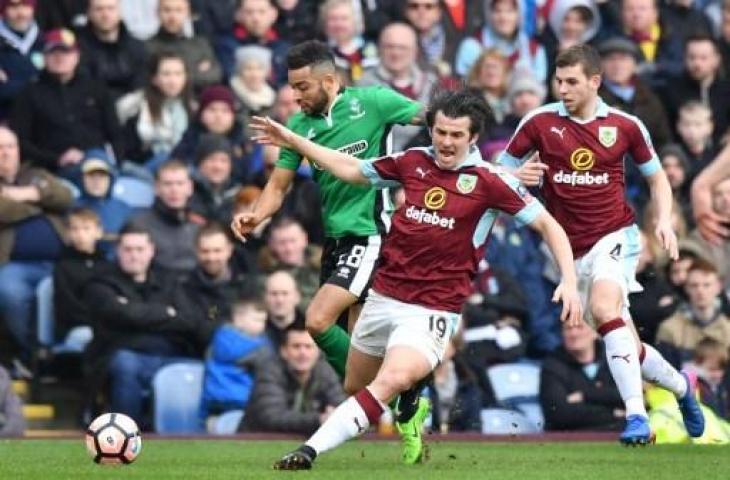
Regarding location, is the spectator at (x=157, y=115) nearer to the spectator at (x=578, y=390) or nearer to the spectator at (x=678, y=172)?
the spectator at (x=578, y=390)

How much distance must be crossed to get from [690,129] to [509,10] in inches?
90.5

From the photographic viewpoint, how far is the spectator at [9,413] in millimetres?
16781

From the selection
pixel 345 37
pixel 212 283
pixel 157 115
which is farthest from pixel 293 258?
pixel 345 37

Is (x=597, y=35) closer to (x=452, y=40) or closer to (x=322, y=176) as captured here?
(x=452, y=40)

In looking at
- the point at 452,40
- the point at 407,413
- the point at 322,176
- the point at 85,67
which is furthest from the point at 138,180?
the point at 407,413

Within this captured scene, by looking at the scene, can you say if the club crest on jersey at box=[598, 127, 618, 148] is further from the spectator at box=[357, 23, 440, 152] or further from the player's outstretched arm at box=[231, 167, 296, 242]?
the spectator at box=[357, 23, 440, 152]

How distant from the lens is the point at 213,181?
19359mm

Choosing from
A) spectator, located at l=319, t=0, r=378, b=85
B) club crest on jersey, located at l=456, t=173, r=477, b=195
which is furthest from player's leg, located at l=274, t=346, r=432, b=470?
spectator, located at l=319, t=0, r=378, b=85

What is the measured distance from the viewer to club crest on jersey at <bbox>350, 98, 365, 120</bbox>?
14086 millimetres

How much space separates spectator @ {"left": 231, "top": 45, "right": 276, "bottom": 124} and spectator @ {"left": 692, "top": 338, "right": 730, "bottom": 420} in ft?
16.2

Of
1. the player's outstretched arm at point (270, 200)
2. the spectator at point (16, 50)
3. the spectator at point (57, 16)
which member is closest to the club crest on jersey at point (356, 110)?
the player's outstretched arm at point (270, 200)

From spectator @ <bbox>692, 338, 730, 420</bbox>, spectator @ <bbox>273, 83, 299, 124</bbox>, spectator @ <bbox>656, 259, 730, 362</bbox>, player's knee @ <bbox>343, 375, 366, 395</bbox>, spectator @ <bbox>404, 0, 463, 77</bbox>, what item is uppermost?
spectator @ <bbox>404, 0, 463, 77</bbox>

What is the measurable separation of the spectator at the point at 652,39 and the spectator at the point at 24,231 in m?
6.92

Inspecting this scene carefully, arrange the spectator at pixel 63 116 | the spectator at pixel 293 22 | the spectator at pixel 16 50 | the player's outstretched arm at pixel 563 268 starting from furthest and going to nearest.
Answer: the spectator at pixel 293 22, the spectator at pixel 16 50, the spectator at pixel 63 116, the player's outstretched arm at pixel 563 268
